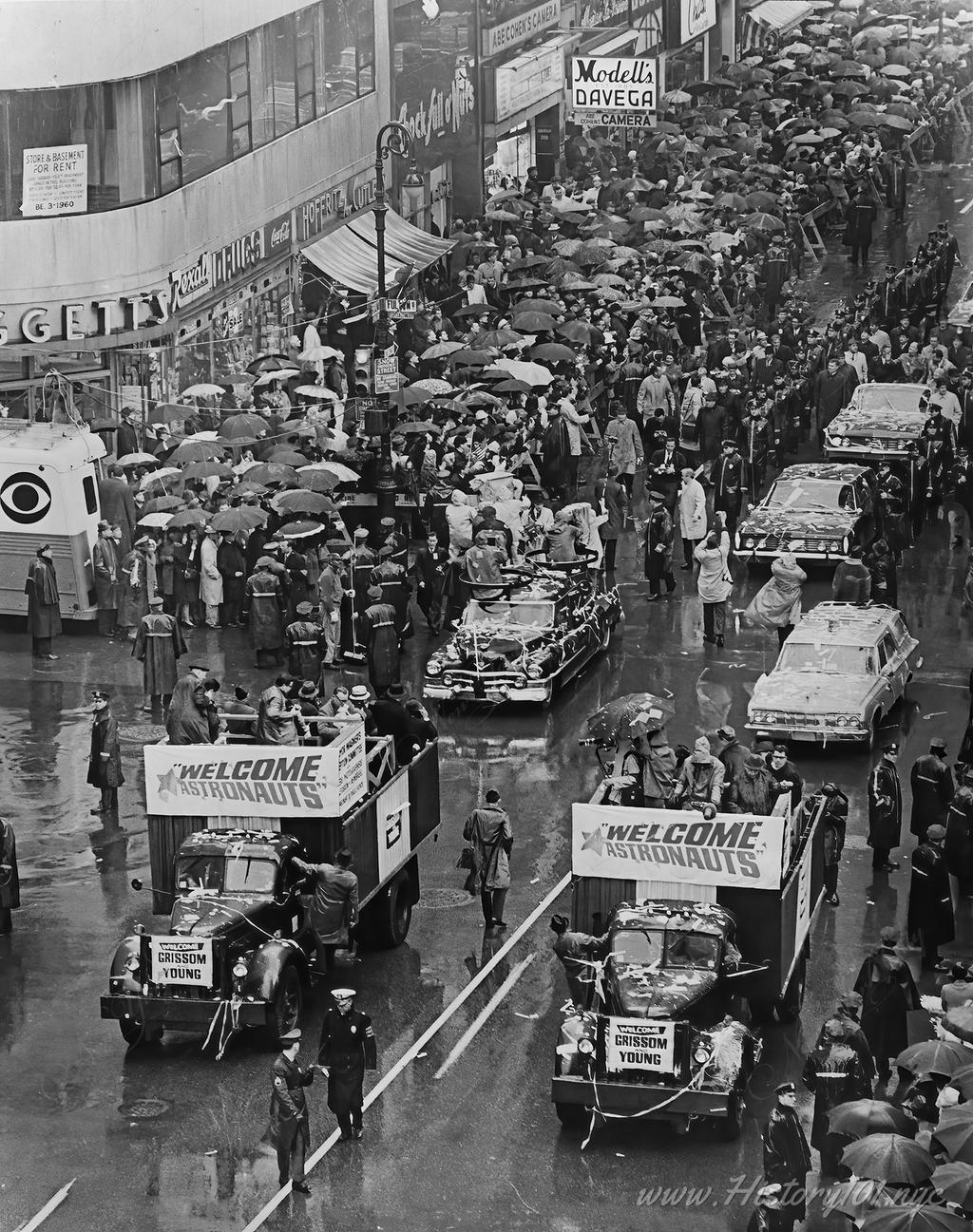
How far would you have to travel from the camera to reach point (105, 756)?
29.2 meters

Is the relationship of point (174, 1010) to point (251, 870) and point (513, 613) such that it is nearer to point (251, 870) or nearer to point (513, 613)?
point (251, 870)

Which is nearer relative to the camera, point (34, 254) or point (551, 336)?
point (34, 254)

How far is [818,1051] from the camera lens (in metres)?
21.0

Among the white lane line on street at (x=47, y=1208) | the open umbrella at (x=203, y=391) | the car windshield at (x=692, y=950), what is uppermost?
the open umbrella at (x=203, y=391)

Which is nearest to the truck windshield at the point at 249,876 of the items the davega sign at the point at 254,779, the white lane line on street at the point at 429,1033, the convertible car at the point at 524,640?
the davega sign at the point at 254,779

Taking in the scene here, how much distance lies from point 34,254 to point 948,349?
626 inches

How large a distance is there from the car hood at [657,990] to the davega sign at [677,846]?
1.01 metres

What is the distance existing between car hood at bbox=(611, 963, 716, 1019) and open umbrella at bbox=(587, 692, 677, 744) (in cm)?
663

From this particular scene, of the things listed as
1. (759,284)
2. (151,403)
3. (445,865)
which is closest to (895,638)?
(445,865)

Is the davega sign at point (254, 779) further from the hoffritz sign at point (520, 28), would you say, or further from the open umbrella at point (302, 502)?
the hoffritz sign at point (520, 28)

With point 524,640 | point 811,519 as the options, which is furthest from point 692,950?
point 811,519

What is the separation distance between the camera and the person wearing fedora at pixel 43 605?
3544 centimetres

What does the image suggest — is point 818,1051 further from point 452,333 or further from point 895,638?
point 452,333

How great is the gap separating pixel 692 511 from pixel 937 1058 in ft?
63.5
